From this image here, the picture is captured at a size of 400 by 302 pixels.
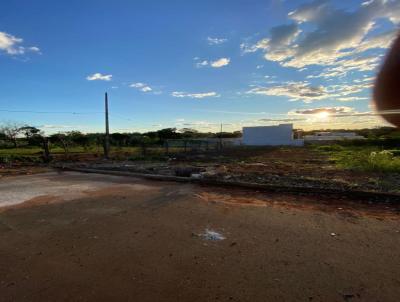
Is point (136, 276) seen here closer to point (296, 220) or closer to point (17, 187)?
point (296, 220)

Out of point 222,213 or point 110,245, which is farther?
point 222,213

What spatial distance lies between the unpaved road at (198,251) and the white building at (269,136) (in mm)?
46057

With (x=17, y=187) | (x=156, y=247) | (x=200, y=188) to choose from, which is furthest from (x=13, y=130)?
(x=156, y=247)

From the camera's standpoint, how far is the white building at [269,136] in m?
52.5

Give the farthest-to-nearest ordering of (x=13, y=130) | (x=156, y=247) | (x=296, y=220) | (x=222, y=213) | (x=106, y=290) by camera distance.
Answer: (x=13, y=130)
(x=222, y=213)
(x=296, y=220)
(x=156, y=247)
(x=106, y=290)

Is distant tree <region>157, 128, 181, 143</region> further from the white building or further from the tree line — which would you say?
the white building

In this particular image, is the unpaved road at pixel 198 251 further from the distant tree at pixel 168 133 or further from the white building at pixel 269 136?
the distant tree at pixel 168 133

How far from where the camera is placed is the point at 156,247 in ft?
13.9

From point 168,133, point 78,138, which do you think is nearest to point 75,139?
point 78,138

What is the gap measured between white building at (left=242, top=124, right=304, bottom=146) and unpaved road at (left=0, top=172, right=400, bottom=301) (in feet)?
151

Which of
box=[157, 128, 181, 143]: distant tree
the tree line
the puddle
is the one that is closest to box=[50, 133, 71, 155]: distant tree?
the tree line

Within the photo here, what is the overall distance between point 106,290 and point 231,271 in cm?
132

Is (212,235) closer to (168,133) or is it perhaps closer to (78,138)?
(78,138)

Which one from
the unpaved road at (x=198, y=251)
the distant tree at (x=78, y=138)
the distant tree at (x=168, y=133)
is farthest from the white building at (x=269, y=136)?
the unpaved road at (x=198, y=251)
